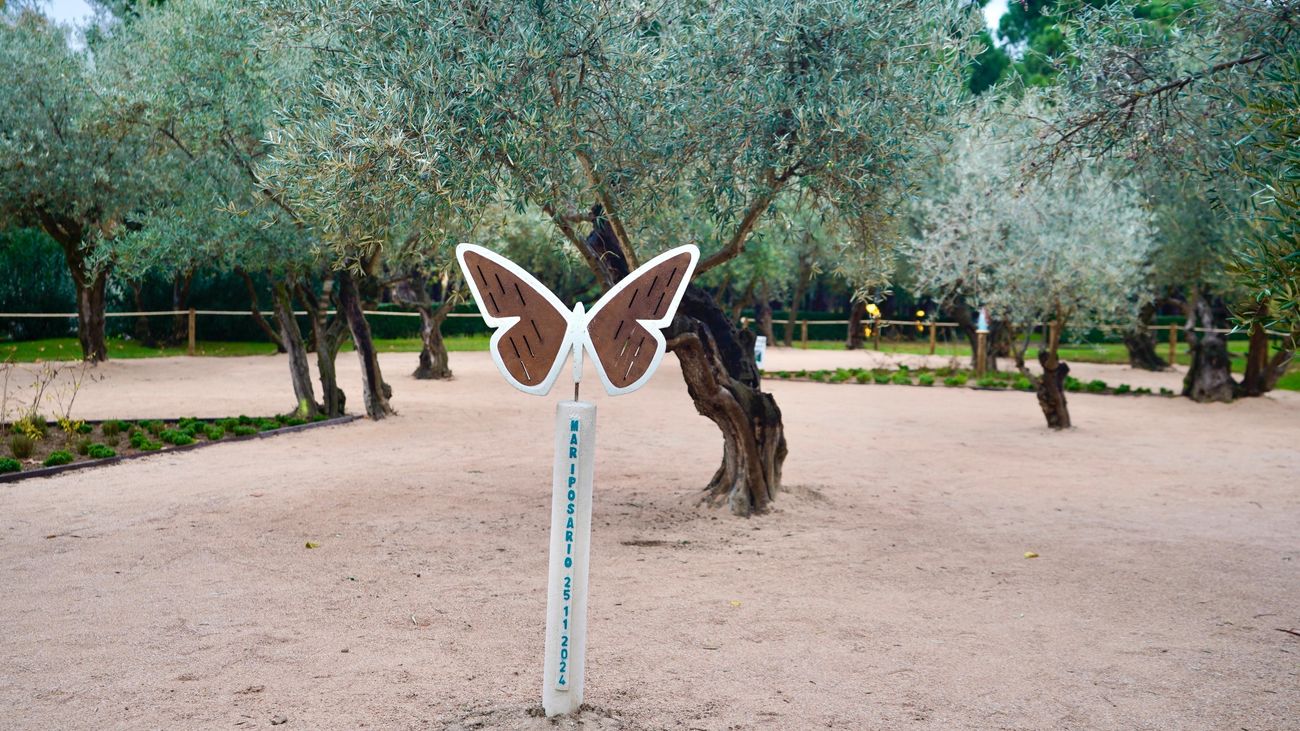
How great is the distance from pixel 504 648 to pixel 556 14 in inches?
149

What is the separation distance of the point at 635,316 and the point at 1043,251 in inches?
483

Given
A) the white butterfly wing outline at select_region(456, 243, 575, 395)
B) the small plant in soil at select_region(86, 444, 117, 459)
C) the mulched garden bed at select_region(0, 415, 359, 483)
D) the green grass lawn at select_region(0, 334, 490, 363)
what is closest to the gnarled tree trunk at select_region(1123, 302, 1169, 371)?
the green grass lawn at select_region(0, 334, 490, 363)

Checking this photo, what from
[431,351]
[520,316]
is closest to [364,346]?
[431,351]

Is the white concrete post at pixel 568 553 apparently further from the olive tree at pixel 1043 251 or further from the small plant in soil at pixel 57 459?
the olive tree at pixel 1043 251

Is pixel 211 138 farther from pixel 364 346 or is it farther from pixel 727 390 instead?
pixel 727 390

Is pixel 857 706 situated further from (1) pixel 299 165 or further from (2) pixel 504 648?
(1) pixel 299 165

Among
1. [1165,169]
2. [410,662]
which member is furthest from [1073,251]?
[410,662]

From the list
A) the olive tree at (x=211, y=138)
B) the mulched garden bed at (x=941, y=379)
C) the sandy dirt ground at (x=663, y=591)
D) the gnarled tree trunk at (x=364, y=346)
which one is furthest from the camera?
the mulched garden bed at (x=941, y=379)

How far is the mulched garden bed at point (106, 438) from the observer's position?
33.5 feet

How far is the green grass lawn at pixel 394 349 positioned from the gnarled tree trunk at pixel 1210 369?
163 cm

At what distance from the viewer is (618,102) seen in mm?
7434

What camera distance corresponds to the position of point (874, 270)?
29.3 ft

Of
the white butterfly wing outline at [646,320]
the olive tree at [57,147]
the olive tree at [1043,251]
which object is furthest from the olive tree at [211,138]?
the olive tree at [1043,251]

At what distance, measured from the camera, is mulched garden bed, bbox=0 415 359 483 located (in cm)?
1021
